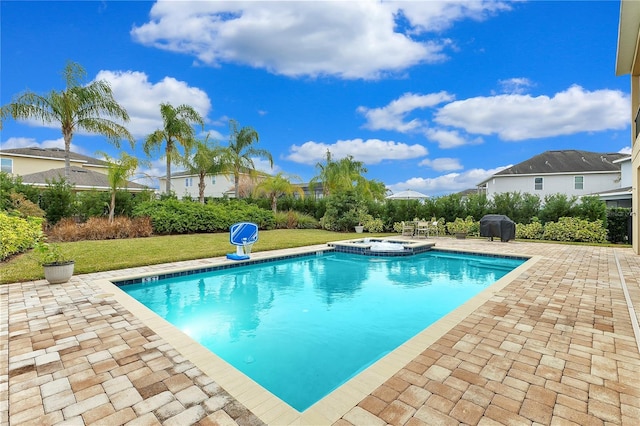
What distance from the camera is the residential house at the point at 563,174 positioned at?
85.0 ft

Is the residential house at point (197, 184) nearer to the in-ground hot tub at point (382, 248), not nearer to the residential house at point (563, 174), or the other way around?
the in-ground hot tub at point (382, 248)

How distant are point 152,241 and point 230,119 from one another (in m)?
15.2

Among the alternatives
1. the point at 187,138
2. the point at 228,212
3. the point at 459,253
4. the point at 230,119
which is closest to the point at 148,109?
the point at 187,138

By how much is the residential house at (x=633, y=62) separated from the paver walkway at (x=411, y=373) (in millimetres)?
6822

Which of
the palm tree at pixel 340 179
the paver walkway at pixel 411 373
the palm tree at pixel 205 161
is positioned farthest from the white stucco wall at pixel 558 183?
the paver walkway at pixel 411 373

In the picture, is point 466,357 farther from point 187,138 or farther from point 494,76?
point 187,138

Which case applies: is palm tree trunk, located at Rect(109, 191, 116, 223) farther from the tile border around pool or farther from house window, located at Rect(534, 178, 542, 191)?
house window, located at Rect(534, 178, 542, 191)

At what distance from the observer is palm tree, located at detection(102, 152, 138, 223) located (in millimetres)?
14914

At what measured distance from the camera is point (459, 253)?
11930 mm

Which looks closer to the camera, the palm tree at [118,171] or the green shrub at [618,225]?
the green shrub at [618,225]

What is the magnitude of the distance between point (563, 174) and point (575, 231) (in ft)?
52.1

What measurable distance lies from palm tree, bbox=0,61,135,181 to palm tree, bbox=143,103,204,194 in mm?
3093

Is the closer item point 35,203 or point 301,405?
point 301,405

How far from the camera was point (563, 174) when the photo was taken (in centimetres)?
2678
